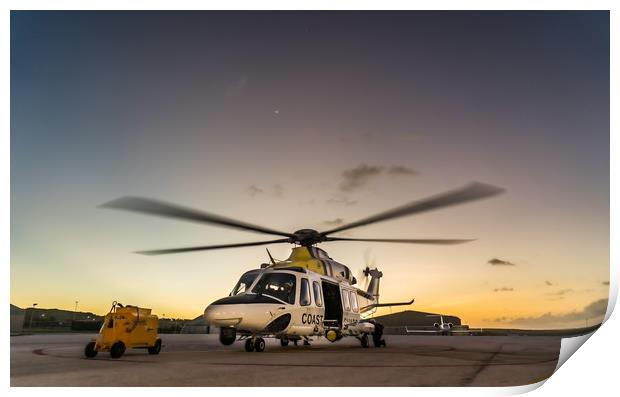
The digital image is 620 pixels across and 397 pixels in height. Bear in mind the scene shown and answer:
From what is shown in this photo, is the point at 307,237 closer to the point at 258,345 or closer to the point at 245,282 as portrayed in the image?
the point at 245,282

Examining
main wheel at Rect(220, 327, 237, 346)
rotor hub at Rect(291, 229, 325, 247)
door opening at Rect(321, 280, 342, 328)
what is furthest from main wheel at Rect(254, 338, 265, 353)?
rotor hub at Rect(291, 229, 325, 247)

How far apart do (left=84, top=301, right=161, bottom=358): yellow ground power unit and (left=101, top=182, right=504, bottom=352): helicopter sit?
1.06m

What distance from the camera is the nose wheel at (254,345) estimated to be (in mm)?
10439

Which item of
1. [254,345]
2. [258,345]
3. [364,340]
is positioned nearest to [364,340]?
[364,340]

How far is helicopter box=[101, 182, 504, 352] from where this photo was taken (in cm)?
964

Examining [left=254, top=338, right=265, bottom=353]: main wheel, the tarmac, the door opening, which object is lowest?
the tarmac

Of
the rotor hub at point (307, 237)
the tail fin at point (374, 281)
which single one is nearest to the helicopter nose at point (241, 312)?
the rotor hub at point (307, 237)

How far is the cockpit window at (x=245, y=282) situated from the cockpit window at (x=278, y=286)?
0.17 meters

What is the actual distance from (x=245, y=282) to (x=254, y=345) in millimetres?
1267

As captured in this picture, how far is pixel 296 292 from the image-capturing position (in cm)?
1118

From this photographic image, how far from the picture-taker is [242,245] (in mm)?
11797

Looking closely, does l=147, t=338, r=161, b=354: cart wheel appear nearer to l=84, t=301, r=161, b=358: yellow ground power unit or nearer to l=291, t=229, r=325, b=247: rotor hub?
l=84, t=301, r=161, b=358: yellow ground power unit

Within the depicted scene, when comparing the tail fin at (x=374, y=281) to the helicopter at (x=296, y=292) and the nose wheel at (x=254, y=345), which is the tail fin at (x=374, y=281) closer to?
the helicopter at (x=296, y=292)
